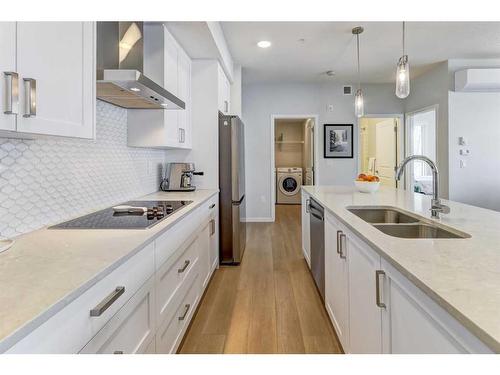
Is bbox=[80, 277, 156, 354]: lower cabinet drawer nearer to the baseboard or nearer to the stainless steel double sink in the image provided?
the stainless steel double sink

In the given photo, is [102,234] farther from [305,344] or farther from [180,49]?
[180,49]

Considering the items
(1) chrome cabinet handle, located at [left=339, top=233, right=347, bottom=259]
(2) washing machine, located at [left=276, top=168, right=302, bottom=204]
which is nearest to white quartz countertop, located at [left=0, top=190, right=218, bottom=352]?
(1) chrome cabinet handle, located at [left=339, top=233, right=347, bottom=259]

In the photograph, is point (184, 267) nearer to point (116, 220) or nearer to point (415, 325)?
point (116, 220)

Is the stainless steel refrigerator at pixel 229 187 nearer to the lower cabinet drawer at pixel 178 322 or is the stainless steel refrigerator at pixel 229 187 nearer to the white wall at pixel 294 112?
the lower cabinet drawer at pixel 178 322

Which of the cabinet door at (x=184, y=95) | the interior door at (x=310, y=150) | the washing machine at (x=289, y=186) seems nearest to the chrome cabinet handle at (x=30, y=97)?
the cabinet door at (x=184, y=95)

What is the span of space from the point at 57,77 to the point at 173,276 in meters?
1.09

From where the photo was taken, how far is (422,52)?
14.1ft

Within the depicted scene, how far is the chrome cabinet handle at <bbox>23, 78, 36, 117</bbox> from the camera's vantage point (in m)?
1.03

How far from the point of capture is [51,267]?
97cm

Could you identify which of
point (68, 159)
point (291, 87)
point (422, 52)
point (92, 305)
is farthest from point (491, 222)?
point (291, 87)

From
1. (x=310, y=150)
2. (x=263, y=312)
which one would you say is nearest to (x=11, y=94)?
(x=263, y=312)

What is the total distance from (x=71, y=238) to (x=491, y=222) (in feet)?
6.26

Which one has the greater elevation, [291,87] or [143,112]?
[291,87]
